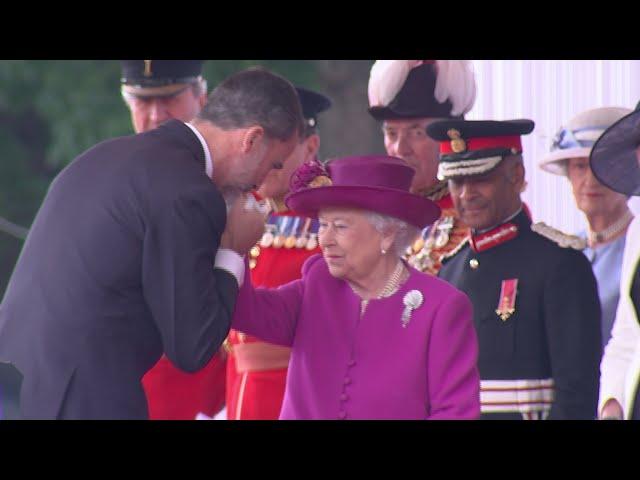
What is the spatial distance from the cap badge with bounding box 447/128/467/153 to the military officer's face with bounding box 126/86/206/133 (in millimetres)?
1444

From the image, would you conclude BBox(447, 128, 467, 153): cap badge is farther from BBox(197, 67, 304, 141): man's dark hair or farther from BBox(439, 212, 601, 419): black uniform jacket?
BBox(197, 67, 304, 141): man's dark hair

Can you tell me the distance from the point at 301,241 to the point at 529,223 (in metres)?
0.99

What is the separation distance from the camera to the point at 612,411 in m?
5.47

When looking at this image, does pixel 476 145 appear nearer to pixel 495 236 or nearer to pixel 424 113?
pixel 495 236

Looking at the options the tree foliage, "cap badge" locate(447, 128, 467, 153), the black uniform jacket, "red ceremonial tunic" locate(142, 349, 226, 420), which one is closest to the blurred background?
the tree foliage

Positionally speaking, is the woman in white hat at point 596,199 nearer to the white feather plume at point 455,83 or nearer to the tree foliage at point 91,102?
the white feather plume at point 455,83

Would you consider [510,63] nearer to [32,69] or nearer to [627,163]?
[627,163]

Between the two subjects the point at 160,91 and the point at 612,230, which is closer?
the point at 612,230

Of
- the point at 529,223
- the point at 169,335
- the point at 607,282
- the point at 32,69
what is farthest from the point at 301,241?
the point at 32,69

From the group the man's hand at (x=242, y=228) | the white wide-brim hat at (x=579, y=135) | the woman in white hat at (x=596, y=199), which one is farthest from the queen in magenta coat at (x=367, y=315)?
the white wide-brim hat at (x=579, y=135)

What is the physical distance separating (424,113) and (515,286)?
46.6 inches

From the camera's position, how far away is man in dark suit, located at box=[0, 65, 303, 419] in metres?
4.76

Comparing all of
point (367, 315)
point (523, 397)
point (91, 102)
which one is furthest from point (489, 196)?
point (91, 102)
